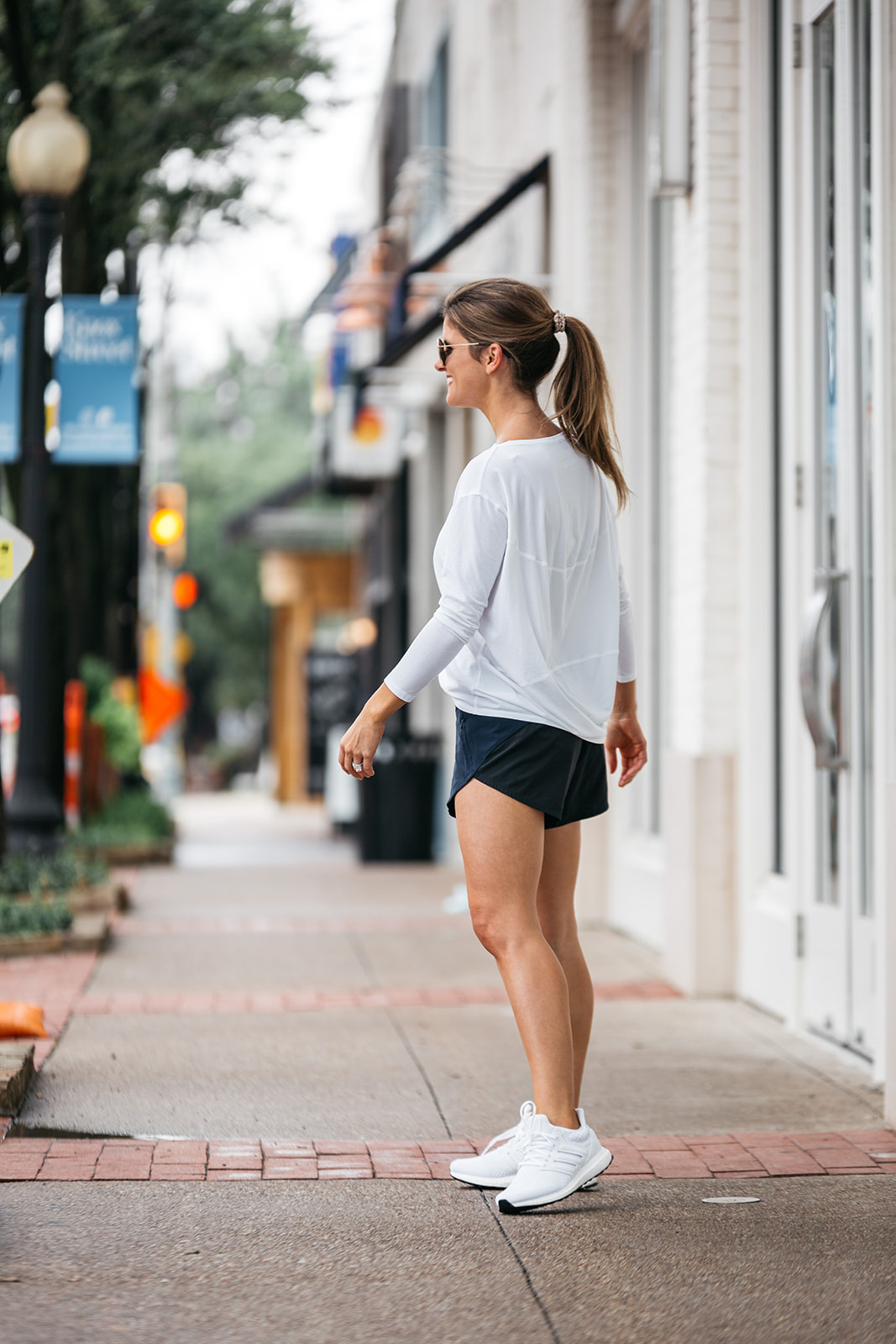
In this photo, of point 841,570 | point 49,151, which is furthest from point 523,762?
point 49,151

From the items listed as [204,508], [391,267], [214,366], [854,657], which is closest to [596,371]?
[854,657]

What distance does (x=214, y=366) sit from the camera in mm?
51000

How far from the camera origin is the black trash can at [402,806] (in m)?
13.4

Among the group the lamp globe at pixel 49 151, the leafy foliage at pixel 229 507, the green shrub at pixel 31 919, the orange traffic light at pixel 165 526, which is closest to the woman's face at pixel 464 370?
the green shrub at pixel 31 919

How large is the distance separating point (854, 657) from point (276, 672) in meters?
29.2

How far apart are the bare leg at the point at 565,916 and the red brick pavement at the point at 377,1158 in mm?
445

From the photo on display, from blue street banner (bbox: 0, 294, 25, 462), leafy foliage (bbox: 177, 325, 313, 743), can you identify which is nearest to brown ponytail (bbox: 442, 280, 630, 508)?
blue street banner (bbox: 0, 294, 25, 462)

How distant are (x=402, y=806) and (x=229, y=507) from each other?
3072 centimetres

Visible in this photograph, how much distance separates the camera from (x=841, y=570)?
5.66 m

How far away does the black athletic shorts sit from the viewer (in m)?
3.85

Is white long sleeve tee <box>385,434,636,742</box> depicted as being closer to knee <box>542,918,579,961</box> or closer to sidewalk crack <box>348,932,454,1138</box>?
knee <box>542,918,579,961</box>

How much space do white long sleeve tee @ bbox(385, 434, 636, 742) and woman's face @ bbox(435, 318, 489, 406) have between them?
0.59ft

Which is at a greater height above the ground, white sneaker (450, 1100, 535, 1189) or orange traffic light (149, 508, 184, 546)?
orange traffic light (149, 508, 184, 546)

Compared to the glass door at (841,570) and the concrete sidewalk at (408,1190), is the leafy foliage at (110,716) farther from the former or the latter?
the glass door at (841,570)
